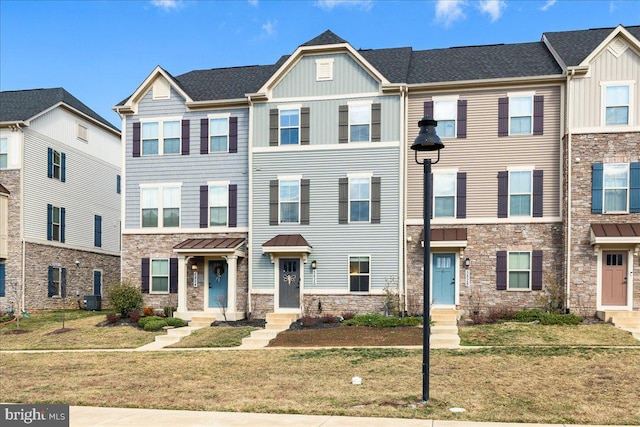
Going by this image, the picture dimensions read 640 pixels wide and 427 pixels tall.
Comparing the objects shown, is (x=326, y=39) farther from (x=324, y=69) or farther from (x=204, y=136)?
(x=204, y=136)

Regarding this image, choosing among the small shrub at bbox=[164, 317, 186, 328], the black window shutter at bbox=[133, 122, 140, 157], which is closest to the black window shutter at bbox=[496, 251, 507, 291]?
the small shrub at bbox=[164, 317, 186, 328]

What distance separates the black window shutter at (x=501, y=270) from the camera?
2277 centimetres

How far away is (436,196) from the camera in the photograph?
23438mm

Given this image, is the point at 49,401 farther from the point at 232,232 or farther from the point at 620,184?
the point at 620,184

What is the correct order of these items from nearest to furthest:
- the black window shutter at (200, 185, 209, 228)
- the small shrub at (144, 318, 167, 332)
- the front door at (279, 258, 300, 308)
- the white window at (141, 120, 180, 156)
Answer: the small shrub at (144, 318, 167, 332) < the front door at (279, 258, 300, 308) < the black window shutter at (200, 185, 209, 228) < the white window at (141, 120, 180, 156)

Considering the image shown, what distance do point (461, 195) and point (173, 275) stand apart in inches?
482

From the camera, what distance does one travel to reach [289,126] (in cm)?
2447

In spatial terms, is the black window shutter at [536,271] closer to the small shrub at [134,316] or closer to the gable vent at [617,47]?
the gable vent at [617,47]

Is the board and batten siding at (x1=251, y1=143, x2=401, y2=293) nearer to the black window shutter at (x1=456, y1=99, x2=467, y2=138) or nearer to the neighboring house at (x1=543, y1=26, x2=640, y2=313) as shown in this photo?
the black window shutter at (x1=456, y1=99, x2=467, y2=138)

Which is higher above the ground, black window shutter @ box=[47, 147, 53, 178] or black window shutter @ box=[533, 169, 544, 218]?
black window shutter @ box=[47, 147, 53, 178]

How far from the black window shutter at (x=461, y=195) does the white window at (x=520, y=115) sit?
246cm

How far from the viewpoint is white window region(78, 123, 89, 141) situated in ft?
107

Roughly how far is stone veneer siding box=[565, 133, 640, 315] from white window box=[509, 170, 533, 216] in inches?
63.3

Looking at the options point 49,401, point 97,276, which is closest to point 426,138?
point 49,401
